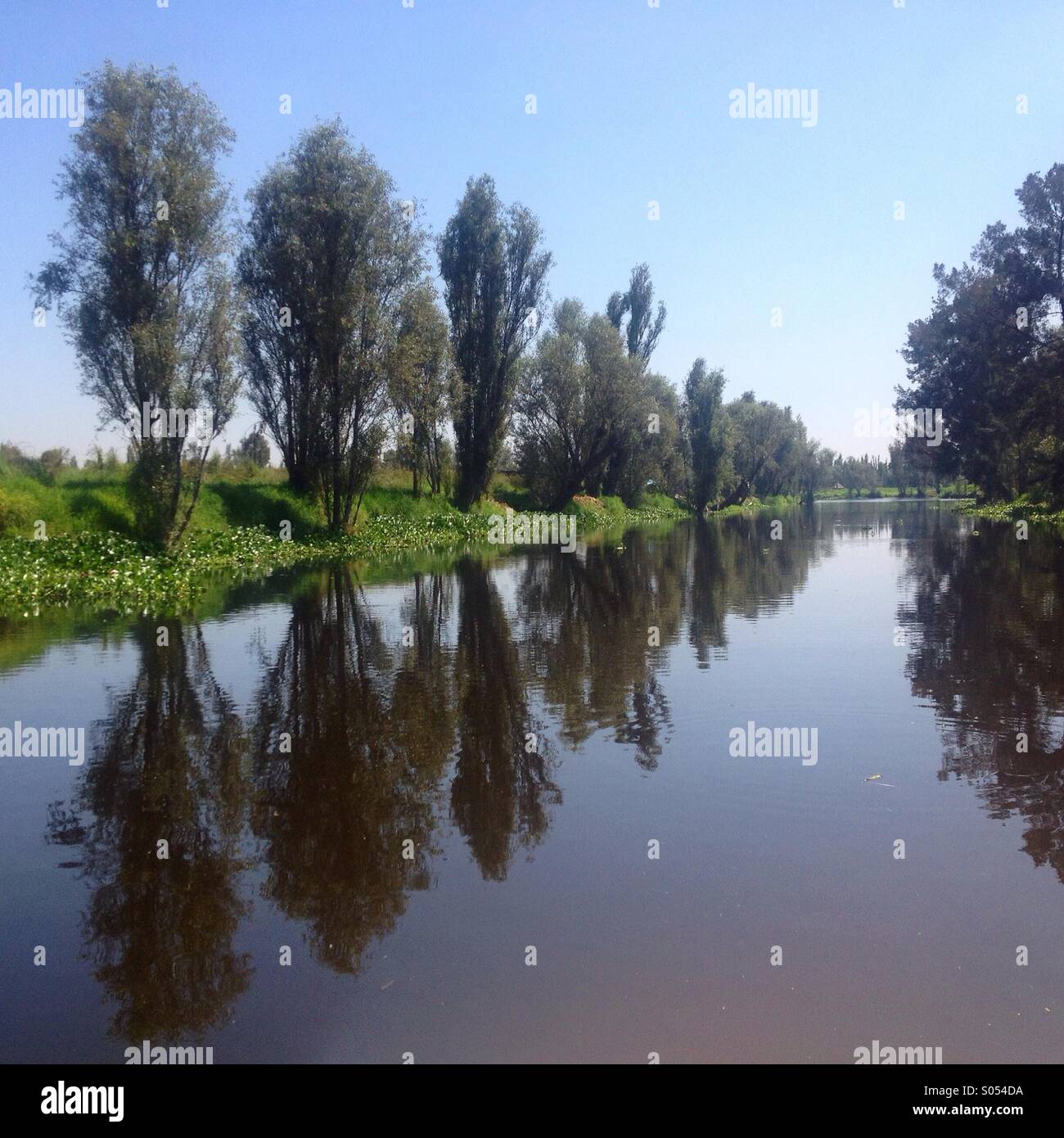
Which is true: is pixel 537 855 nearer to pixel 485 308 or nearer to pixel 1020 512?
pixel 485 308

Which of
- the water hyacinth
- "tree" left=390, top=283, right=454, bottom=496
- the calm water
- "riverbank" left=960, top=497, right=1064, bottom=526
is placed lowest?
the calm water

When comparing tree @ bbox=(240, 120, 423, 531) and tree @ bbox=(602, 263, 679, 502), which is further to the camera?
tree @ bbox=(602, 263, 679, 502)

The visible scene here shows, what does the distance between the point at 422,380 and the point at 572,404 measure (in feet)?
67.6

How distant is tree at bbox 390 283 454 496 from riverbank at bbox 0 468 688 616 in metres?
2.46

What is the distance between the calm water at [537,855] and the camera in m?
3.85

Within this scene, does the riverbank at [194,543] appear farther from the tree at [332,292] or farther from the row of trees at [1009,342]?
the row of trees at [1009,342]

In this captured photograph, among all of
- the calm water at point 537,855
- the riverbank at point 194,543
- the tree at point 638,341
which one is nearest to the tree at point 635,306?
the tree at point 638,341

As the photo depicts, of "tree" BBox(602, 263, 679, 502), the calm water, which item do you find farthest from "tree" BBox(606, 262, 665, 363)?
the calm water

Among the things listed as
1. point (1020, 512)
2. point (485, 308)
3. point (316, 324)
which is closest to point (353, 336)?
point (316, 324)

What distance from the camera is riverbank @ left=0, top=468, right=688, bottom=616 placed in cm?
1944

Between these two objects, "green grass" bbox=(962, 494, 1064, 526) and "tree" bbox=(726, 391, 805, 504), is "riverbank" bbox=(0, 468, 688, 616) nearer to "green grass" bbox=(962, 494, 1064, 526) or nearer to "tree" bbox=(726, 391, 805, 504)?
"green grass" bbox=(962, 494, 1064, 526)

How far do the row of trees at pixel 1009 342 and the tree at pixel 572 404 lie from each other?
682 inches
